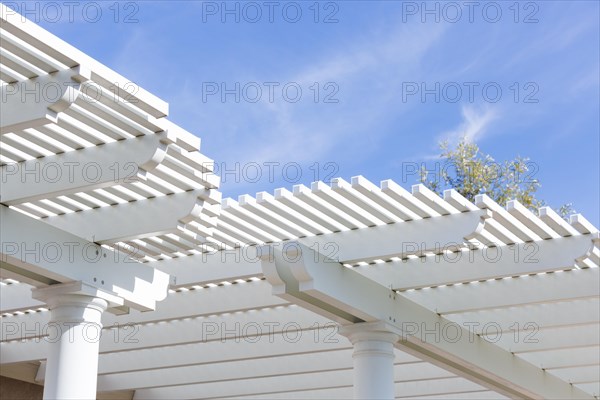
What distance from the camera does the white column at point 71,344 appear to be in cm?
1141

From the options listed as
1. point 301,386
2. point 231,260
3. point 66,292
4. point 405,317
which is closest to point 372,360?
point 405,317

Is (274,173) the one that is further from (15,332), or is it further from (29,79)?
(15,332)

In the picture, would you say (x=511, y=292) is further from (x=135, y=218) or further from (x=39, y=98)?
(x=39, y=98)

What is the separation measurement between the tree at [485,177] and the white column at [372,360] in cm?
2382

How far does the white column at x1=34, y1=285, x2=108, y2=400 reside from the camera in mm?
11414

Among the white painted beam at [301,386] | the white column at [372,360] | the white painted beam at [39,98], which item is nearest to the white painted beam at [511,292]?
the white column at [372,360]

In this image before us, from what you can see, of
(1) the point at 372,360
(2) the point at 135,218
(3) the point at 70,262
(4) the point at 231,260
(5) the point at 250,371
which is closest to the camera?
(3) the point at 70,262

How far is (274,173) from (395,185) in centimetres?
195

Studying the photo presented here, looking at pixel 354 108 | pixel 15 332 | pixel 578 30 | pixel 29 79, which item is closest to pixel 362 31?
pixel 354 108

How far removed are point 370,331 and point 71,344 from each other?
4.04 m

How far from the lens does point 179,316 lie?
1529 cm

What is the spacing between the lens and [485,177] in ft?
123

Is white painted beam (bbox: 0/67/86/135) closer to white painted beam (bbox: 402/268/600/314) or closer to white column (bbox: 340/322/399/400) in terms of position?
white column (bbox: 340/322/399/400)

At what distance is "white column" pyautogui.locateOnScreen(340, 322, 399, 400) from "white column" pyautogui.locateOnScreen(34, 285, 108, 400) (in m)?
3.56
